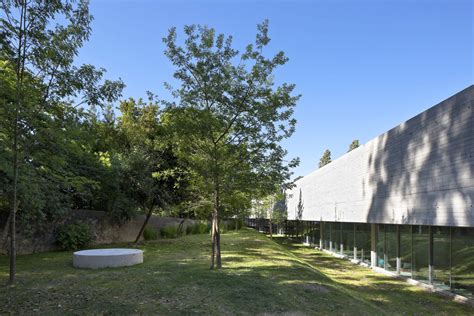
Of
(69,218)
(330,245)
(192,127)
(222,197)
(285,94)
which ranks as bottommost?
(330,245)

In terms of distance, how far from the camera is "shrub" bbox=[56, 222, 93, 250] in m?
16.6

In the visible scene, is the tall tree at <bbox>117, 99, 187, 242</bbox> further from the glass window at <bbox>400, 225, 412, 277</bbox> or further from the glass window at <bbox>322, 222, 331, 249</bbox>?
the glass window at <bbox>322, 222, 331, 249</bbox>

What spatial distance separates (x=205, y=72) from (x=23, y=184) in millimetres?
5641

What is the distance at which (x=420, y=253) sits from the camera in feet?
47.1

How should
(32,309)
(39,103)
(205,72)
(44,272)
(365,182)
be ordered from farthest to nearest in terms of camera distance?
(365,182), (205,72), (44,272), (39,103), (32,309)

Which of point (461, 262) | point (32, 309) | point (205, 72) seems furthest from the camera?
point (461, 262)

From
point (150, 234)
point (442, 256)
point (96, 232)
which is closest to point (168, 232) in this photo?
point (150, 234)

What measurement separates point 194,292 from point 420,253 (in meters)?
9.89

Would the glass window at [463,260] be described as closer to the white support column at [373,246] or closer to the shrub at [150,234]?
the white support column at [373,246]

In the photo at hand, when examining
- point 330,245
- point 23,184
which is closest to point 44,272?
point 23,184

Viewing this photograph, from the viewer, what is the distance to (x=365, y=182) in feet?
55.7

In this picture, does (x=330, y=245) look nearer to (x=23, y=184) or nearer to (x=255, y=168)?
(x=255, y=168)

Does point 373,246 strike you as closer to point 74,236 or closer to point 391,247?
point 391,247

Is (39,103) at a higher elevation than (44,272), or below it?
higher
